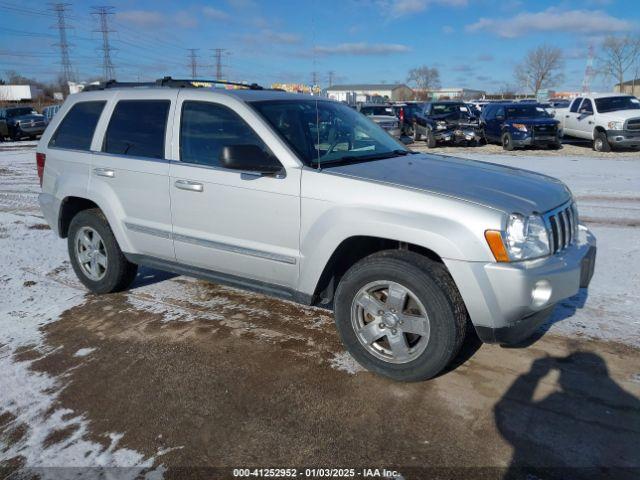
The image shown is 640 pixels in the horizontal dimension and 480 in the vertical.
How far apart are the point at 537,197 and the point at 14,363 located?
3804mm

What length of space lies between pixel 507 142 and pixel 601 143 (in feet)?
9.80

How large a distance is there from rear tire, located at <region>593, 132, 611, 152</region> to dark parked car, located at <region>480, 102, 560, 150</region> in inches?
47.2

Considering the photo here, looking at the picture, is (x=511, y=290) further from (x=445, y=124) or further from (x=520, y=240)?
(x=445, y=124)

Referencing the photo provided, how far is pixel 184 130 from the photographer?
435 cm

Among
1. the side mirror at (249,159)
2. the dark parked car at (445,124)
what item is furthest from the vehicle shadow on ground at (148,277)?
the dark parked car at (445,124)

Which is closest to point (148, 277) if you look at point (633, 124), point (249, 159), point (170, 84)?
point (170, 84)

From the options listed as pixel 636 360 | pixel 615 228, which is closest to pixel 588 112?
pixel 615 228

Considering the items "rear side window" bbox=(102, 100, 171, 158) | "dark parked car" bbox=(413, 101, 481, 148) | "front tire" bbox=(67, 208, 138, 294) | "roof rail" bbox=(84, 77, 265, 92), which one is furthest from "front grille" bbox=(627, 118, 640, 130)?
"front tire" bbox=(67, 208, 138, 294)

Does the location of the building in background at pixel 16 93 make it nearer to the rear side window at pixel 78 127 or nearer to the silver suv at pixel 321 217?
the rear side window at pixel 78 127

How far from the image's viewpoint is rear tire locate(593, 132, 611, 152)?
17578 mm

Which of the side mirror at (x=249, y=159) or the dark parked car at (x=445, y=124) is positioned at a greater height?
the dark parked car at (x=445, y=124)

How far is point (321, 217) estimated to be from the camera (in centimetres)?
359

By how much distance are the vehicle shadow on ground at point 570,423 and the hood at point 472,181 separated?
113cm

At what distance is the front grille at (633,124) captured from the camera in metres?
17.0
